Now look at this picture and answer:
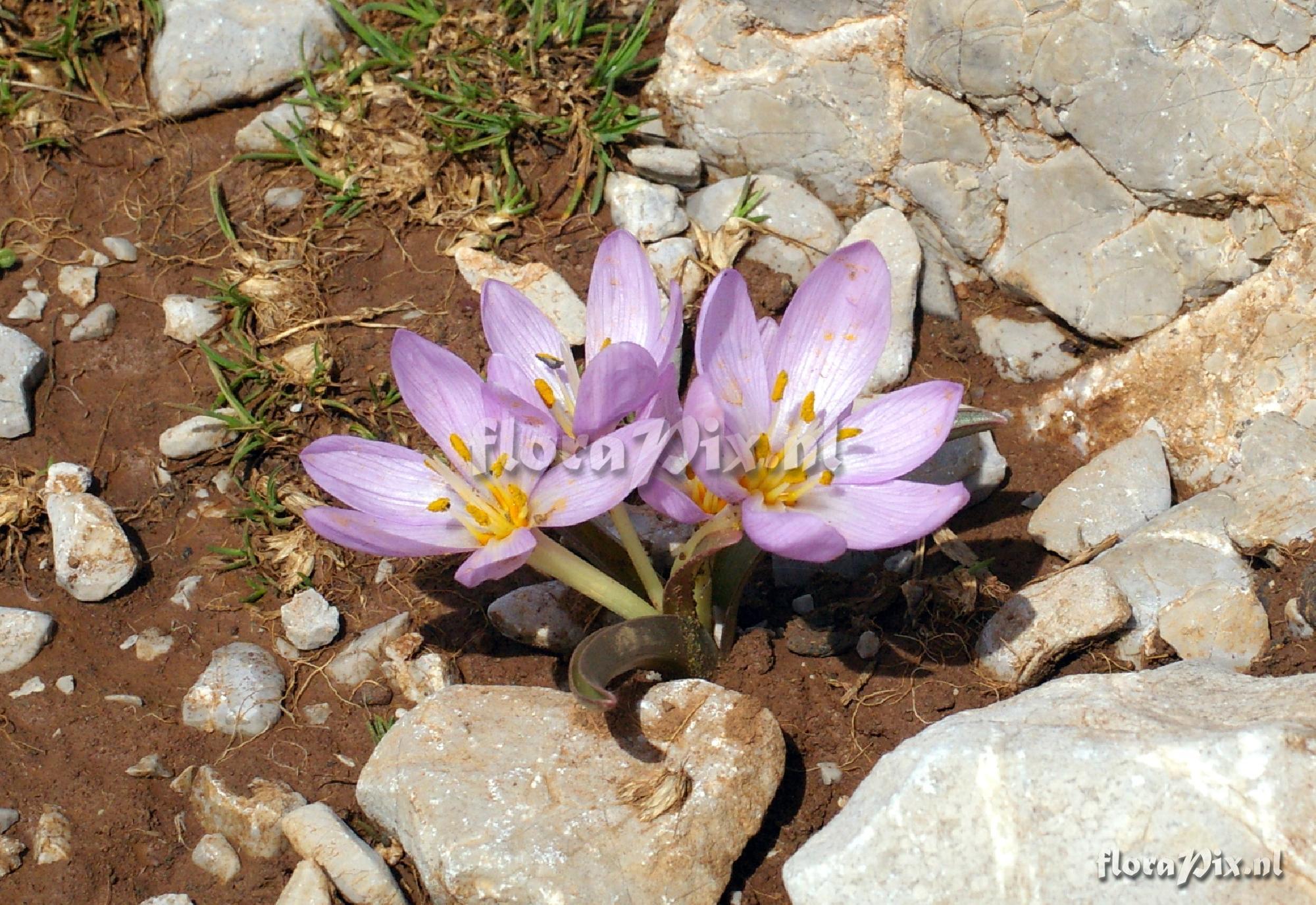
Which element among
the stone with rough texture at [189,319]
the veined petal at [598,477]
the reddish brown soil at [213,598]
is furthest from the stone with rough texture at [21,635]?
the veined petal at [598,477]

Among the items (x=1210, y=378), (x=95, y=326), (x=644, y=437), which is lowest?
(x=95, y=326)

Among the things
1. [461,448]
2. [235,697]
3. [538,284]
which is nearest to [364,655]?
[235,697]

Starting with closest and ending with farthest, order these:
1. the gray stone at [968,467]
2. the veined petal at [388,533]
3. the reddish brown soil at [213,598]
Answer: the veined petal at [388,533]
the reddish brown soil at [213,598]
the gray stone at [968,467]

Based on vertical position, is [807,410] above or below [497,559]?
above

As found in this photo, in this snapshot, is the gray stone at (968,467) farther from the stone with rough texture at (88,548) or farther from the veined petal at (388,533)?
the stone with rough texture at (88,548)

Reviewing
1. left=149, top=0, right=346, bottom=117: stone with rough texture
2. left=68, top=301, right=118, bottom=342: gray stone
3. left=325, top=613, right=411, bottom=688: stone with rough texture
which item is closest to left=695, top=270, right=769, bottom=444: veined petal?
left=325, top=613, right=411, bottom=688: stone with rough texture

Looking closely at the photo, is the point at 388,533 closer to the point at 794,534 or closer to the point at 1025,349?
the point at 794,534
